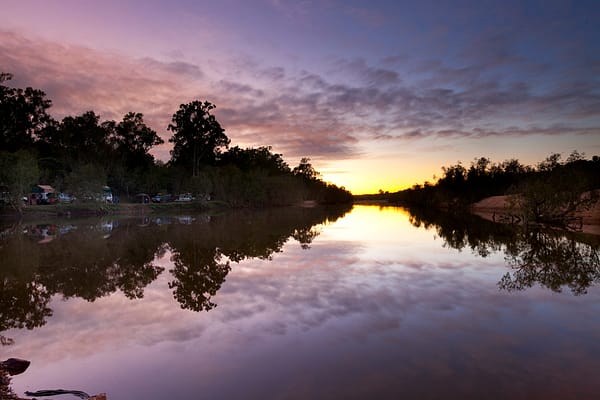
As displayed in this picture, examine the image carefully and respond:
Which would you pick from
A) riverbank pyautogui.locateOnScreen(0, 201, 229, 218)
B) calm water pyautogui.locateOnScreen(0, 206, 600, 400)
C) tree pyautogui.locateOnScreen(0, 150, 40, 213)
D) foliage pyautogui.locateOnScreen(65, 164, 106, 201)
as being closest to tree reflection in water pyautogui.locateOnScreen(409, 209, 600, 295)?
calm water pyautogui.locateOnScreen(0, 206, 600, 400)

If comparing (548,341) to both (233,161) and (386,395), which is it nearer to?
(386,395)

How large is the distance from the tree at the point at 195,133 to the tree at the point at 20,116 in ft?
67.4

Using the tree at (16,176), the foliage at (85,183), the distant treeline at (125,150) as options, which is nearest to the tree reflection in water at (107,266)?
the tree at (16,176)

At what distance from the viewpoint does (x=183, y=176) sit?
7381 centimetres

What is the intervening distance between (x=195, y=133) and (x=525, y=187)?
5741 cm

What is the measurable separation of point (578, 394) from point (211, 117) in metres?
76.6

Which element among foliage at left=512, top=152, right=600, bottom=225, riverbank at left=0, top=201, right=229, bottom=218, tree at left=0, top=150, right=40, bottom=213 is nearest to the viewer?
foliage at left=512, top=152, right=600, bottom=225

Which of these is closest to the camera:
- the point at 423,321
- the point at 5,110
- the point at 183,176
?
the point at 423,321

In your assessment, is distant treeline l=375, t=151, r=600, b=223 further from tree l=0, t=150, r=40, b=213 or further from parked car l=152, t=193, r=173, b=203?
parked car l=152, t=193, r=173, b=203

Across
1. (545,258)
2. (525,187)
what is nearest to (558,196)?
(525,187)

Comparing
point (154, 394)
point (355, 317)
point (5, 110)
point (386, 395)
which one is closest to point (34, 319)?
point (154, 394)

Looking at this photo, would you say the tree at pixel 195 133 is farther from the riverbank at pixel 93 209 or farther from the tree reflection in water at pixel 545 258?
the tree reflection in water at pixel 545 258

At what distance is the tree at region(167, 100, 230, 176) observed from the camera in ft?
246

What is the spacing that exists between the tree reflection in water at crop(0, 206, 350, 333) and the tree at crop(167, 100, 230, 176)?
168 feet
